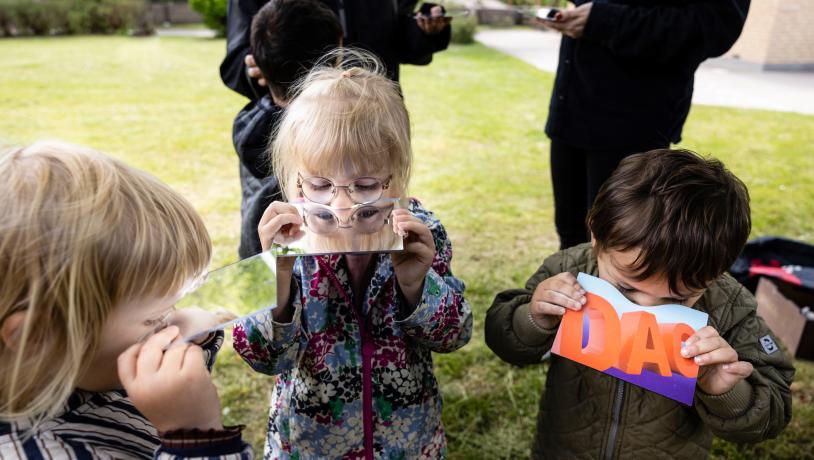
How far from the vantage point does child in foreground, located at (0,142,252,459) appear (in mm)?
781

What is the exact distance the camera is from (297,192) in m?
1.33

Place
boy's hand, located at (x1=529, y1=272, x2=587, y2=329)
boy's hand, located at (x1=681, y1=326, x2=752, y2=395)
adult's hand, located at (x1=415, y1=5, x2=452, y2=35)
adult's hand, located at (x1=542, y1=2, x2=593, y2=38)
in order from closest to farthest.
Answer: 1. boy's hand, located at (x1=681, y1=326, x2=752, y2=395)
2. boy's hand, located at (x1=529, y1=272, x2=587, y2=329)
3. adult's hand, located at (x1=542, y1=2, x2=593, y2=38)
4. adult's hand, located at (x1=415, y1=5, x2=452, y2=35)

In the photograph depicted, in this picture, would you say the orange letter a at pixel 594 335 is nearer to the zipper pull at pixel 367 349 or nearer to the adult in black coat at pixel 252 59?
the zipper pull at pixel 367 349

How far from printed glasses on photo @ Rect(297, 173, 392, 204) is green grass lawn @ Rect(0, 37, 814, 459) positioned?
1.79 feet

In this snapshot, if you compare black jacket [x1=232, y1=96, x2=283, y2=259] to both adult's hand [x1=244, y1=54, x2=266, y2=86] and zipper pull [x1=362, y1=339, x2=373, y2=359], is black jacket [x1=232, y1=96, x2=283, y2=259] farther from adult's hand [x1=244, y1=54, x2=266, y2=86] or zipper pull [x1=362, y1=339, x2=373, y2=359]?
zipper pull [x1=362, y1=339, x2=373, y2=359]

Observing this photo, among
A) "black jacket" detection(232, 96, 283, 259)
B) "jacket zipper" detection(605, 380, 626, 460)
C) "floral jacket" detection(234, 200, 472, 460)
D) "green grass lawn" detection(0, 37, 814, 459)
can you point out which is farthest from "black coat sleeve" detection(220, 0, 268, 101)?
"jacket zipper" detection(605, 380, 626, 460)

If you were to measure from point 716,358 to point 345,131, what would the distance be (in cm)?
92

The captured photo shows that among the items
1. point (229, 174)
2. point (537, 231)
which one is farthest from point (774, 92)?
point (229, 174)

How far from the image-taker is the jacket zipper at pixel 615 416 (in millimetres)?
1394

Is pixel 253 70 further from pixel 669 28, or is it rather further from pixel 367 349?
pixel 669 28

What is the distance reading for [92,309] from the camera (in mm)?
839

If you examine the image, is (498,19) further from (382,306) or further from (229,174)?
(382,306)

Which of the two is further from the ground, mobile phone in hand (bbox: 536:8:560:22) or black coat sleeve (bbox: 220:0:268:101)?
mobile phone in hand (bbox: 536:8:560:22)

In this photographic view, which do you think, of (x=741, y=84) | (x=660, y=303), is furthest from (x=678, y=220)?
(x=741, y=84)
